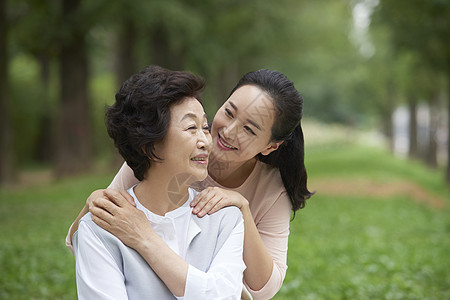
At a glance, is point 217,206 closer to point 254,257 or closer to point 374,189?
point 254,257

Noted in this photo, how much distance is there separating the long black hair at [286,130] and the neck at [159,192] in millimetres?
530

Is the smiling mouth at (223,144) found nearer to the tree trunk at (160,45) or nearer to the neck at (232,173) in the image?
the neck at (232,173)

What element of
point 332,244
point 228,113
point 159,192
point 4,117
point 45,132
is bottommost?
point 45,132

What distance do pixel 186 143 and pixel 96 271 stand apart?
1.94 feet

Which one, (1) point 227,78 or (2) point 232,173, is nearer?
(2) point 232,173

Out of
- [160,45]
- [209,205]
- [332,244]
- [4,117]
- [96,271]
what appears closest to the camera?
[96,271]

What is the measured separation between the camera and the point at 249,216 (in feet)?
7.68

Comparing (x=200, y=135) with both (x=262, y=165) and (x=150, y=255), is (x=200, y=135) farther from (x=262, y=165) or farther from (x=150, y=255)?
(x=262, y=165)

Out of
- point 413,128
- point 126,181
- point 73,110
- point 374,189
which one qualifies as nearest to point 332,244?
point 126,181

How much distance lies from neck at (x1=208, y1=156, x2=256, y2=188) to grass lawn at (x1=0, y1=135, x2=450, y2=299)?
3.00 metres

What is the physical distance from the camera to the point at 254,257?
2357 mm

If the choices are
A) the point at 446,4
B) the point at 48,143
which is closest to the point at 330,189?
the point at 446,4

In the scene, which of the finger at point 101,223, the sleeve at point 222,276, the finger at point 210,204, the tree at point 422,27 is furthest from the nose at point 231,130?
the tree at point 422,27

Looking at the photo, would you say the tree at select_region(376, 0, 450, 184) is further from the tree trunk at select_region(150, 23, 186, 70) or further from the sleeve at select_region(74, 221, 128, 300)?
the sleeve at select_region(74, 221, 128, 300)
